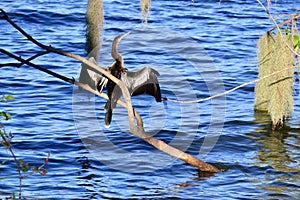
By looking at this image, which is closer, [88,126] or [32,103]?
[88,126]

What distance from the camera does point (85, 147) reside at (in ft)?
29.4

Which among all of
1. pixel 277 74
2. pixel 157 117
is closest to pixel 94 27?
pixel 277 74

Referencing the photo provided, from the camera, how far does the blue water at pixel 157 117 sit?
769 cm

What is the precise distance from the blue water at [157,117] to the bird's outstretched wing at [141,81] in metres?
1.43

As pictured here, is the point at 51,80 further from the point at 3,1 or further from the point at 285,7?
the point at 285,7

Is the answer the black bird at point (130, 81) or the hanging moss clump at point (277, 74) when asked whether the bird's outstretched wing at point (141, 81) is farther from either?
the hanging moss clump at point (277, 74)

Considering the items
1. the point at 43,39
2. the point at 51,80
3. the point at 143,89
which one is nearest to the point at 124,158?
the point at 143,89

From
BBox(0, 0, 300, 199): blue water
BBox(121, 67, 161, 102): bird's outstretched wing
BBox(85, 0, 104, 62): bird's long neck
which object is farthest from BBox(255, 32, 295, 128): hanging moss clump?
BBox(85, 0, 104, 62): bird's long neck

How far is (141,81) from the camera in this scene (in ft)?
21.0

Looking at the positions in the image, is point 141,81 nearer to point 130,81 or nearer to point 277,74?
point 130,81

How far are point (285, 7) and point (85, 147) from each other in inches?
328

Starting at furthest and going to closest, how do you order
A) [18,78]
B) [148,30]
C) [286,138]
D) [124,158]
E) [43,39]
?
1. [148,30]
2. [43,39]
3. [18,78]
4. [286,138]
5. [124,158]

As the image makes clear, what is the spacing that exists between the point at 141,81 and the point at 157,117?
3872 millimetres

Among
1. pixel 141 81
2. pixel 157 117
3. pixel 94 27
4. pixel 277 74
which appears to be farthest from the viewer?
pixel 157 117
